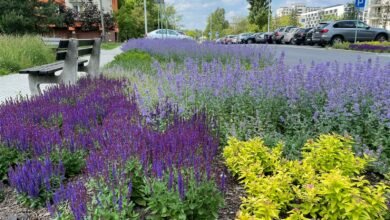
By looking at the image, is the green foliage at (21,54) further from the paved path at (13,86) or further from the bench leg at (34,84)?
the bench leg at (34,84)

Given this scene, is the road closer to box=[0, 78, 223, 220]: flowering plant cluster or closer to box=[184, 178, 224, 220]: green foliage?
box=[0, 78, 223, 220]: flowering plant cluster

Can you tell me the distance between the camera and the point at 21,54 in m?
13.0

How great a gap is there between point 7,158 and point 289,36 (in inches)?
1449

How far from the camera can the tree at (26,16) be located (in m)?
27.2

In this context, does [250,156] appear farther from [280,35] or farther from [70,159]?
[280,35]

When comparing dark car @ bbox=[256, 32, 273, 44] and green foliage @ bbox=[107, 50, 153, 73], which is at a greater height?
dark car @ bbox=[256, 32, 273, 44]

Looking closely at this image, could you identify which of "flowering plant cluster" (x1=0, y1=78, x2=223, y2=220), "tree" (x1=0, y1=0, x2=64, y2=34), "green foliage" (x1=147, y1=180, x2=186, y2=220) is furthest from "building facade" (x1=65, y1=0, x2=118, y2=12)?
"green foliage" (x1=147, y1=180, x2=186, y2=220)

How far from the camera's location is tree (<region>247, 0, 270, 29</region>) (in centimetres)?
6481

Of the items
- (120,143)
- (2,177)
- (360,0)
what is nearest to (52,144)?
(2,177)

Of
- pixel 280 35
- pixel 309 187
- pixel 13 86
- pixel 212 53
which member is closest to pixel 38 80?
pixel 13 86

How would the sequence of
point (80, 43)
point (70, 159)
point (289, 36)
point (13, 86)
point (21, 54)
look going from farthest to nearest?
1. point (289, 36)
2. point (21, 54)
3. point (13, 86)
4. point (80, 43)
5. point (70, 159)

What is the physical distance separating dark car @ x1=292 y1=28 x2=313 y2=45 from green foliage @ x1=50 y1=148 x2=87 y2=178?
33.0 meters

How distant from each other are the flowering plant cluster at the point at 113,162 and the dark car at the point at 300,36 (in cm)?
3254

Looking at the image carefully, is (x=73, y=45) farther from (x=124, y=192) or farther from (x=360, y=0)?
(x=360, y=0)
